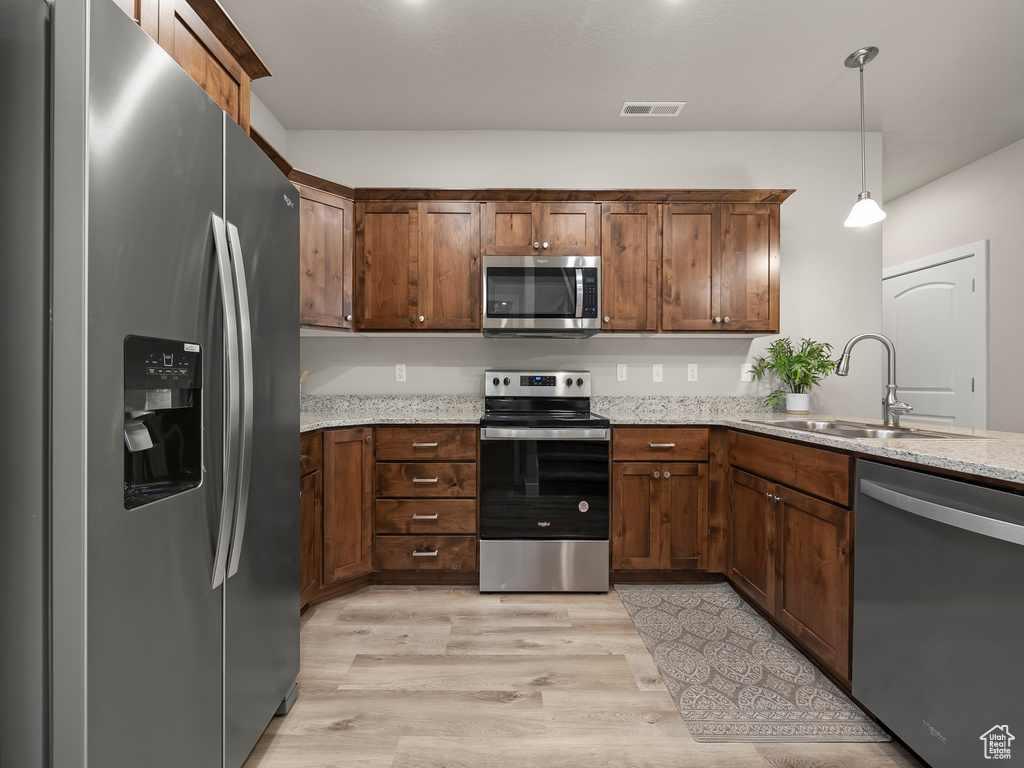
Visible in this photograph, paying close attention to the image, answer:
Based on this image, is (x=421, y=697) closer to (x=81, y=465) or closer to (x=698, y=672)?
(x=698, y=672)

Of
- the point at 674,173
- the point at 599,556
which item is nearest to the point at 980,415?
the point at 674,173

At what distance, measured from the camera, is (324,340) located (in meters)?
3.33

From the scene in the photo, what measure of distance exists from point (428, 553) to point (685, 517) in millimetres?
1413

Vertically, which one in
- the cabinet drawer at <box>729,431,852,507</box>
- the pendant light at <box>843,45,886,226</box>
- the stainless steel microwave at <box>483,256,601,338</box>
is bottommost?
the cabinet drawer at <box>729,431,852,507</box>

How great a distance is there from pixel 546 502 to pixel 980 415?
3.44m

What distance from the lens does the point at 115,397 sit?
862mm

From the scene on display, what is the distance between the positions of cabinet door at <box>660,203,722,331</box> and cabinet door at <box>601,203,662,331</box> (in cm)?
8

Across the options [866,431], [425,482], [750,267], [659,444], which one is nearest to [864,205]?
[750,267]

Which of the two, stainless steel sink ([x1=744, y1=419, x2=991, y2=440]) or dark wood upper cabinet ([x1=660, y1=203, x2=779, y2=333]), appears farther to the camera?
dark wood upper cabinet ([x1=660, y1=203, x2=779, y2=333])

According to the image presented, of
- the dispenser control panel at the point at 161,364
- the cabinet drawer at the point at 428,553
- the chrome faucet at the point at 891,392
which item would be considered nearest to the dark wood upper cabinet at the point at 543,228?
the chrome faucet at the point at 891,392

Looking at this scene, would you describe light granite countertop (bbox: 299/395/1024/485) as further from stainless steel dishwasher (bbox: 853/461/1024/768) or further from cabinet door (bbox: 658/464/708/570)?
cabinet door (bbox: 658/464/708/570)

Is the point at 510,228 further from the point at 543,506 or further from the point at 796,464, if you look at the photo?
the point at 796,464

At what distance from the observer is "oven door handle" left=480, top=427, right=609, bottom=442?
274 centimetres

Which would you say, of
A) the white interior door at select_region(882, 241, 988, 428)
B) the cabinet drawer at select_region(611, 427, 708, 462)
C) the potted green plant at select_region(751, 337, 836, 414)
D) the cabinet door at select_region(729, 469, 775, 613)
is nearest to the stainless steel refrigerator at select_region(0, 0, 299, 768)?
the cabinet drawer at select_region(611, 427, 708, 462)
